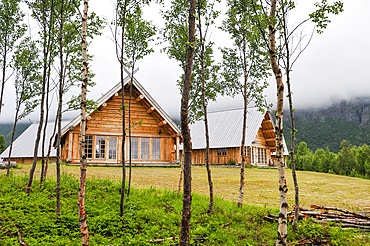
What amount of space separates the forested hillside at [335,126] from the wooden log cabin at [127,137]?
1808 inches

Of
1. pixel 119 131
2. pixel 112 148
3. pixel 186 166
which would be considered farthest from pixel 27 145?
pixel 186 166

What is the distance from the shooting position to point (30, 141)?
109ft

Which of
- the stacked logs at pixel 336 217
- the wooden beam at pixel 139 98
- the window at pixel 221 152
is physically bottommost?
the stacked logs at pixel 336 217

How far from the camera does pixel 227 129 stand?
3228cm

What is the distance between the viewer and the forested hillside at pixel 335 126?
98688 millimetres

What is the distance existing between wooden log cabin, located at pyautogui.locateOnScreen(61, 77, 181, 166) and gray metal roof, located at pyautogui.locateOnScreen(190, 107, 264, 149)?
7688mm

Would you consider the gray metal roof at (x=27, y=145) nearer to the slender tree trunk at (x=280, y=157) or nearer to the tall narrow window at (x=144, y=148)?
the tall narrow window at (x=144, y=148)

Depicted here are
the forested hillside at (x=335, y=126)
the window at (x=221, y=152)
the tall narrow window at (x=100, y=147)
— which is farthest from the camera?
the forested hillside at (x=335, y=126)

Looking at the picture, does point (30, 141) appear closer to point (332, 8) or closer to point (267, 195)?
point (267, 195)

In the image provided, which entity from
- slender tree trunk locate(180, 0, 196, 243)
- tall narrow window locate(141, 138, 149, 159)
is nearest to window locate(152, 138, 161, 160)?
tall narrow window locate(141, 138, 149, 159)

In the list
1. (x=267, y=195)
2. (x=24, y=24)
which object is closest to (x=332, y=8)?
(x=267, y=195)

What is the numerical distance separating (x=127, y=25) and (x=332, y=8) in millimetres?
6022

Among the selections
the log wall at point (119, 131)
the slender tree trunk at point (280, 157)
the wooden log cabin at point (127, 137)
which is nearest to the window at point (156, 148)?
the wooden log cabin at point (127, 137)

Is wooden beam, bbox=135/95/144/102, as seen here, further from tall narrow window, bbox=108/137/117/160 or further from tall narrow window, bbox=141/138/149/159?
tall narrow window, bbox=108/137/117/160
